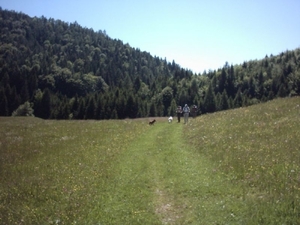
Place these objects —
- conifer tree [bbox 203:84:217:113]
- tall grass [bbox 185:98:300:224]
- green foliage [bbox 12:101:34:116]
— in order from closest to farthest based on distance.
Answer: tall grass [bbox 185:98:300:224] < green foliage [bbox 12:101:34:116] < conifer tree [bbox 203:84:217:113]

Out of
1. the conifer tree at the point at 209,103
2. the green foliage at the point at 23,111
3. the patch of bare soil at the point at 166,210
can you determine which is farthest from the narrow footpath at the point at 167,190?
the conifer tree at the point at 209,103

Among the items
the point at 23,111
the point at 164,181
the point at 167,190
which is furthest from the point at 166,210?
the point at 23,111

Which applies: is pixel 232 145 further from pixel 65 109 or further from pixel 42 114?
pixel 42 114

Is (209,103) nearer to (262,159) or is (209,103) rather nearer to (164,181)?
(262,159)

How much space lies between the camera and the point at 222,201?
486 inches

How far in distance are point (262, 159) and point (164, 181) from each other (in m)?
5.92

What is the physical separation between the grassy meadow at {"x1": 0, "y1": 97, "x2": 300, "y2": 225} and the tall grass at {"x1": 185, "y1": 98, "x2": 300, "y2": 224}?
0.14 ft

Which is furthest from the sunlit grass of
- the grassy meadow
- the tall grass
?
the tall grass

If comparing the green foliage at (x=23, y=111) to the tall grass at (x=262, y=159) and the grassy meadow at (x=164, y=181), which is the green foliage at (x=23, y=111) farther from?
the tall grass at (x=262, y=159)

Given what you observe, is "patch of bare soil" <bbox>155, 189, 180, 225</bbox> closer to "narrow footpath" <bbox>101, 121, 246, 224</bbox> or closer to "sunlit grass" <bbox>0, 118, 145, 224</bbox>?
"narrow footpath" <bbox>101, 121, 246, 224</bbox>

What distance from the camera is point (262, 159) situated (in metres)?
16.3

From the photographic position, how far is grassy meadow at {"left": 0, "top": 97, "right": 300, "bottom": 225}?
11.6 meters

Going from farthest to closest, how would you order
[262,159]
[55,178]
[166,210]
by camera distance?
1. [55,178]
2. [262,159]
3. [166,210]

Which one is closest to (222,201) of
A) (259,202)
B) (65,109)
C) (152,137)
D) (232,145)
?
(259,202)
